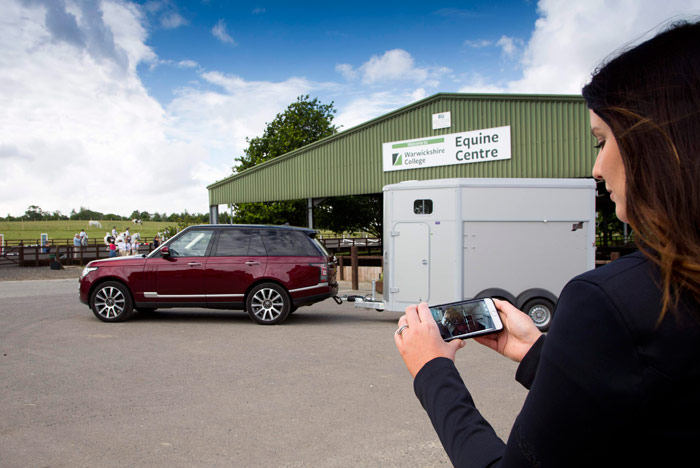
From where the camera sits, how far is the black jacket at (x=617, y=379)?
2.68ft

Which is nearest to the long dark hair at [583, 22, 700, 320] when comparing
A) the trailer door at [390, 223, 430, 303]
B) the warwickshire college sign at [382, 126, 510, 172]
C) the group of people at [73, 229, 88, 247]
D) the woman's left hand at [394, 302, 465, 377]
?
the woman's left hand at [394, 302, 465, 377]

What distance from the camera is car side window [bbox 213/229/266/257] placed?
10.3 metres

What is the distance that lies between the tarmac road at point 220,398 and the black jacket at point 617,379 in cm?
322

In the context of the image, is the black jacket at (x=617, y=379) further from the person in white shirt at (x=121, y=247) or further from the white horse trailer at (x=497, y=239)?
the person in white shirt at (x=121, y=247)

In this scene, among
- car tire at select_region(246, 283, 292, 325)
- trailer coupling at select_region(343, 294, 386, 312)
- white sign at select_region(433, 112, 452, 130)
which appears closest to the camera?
car tire at select_region(246, 283, 292, 325)

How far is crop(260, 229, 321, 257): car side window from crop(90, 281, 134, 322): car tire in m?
2.89

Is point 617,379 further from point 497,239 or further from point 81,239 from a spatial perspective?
point 81,239

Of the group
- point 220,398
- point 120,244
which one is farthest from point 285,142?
point 220,398

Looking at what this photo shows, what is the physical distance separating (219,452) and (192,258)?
6.69 meters

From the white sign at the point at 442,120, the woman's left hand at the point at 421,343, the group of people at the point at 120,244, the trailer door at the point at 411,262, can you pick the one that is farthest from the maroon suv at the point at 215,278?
the group of people at the point at 120,244

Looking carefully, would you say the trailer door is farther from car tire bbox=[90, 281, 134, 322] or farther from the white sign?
the white sign

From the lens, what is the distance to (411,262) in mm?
9711

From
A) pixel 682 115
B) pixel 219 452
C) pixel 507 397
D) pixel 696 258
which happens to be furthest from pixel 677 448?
pixel 507 397

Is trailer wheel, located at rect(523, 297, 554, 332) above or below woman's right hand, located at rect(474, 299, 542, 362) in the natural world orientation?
below
